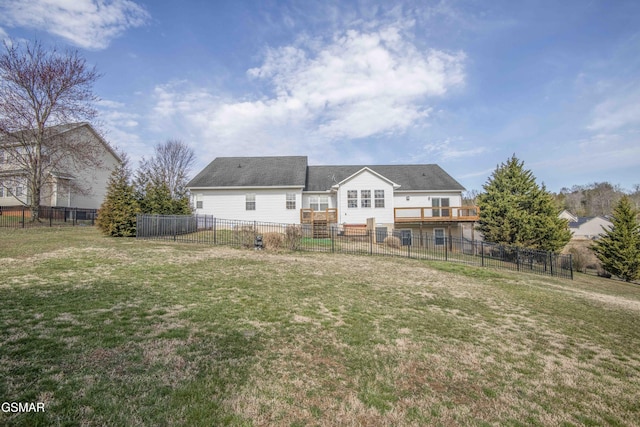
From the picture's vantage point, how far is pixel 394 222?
25375 millimetres

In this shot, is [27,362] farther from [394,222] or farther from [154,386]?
[394,222]

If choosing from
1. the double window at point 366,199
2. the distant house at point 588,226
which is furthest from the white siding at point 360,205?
the distant house at point 588,226

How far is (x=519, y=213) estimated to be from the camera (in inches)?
877

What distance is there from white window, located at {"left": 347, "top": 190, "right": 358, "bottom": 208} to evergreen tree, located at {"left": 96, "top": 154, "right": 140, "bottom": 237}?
51.6 feet

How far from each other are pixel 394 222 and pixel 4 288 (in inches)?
914

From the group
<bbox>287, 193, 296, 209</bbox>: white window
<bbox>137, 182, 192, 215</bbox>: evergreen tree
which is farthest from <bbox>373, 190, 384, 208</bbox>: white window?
<bbox>137, 182, 192, 215</bbox>: evergreen tree

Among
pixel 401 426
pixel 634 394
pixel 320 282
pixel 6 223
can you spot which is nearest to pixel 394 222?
pixel 320 282

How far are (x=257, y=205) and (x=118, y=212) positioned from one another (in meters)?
11.4

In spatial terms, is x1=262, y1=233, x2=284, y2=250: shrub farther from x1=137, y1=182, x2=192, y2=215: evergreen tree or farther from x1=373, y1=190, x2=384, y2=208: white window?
x1=373, y1=190, x2=384, y2=208: white window

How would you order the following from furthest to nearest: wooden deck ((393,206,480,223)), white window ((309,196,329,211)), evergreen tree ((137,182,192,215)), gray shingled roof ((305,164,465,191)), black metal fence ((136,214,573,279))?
gray shingled roof ((305,164,465,191)) < white window ((309,196,329,211)) < wooden deck ((393,206,480,223)) < evergreen tree ((137,182,192,215)) < black metal fence ((136,214,573,279))

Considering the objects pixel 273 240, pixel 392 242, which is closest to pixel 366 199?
pixel 392 242

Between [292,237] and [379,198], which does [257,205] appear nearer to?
[379,198]

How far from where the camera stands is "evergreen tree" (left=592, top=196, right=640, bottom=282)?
67.6 feet

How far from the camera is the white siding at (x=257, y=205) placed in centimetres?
2556
